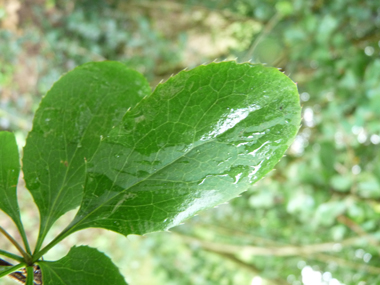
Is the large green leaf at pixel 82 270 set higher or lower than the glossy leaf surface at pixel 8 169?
lower

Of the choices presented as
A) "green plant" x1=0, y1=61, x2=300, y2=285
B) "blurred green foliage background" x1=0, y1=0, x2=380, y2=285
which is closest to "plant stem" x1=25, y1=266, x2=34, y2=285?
"green plant" x1=0, y1=61, x2=300, y2=285

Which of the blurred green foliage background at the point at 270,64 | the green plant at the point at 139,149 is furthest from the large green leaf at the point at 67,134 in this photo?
the blurred green foliage background at the point at 270,64

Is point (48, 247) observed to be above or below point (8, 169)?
below

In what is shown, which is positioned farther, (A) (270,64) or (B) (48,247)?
(A) (270,64)

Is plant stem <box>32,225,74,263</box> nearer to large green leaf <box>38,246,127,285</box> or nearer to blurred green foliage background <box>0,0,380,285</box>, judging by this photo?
large green leaf <box>38,246,127,285</box>

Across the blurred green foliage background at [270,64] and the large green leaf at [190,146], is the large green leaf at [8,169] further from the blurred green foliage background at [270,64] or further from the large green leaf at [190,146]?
the blurred green foliage background at [270,64]

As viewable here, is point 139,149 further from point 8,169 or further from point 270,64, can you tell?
point 270,64

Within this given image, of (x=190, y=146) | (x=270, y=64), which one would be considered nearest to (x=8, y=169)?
(x=190, y=146)
